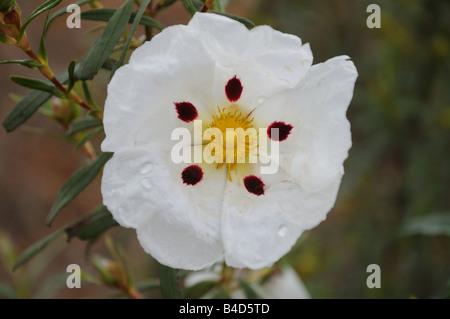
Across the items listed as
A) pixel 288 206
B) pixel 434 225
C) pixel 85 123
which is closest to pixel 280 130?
pixel 288 206

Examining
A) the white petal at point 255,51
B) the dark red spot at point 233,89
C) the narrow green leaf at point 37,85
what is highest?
the white petal at point 255,51

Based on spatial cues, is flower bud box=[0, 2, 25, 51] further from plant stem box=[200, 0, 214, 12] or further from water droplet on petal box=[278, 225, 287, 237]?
water droplet on petal box=[278, 225, 287, 237]

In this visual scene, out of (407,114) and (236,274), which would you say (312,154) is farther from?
→ (407,114)

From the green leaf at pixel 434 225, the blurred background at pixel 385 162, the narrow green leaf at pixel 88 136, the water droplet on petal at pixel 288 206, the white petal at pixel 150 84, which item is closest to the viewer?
the white petal at pixel 150 84

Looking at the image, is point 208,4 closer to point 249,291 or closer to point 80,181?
point 80,181

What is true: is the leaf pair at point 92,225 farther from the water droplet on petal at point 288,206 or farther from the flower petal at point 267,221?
the water droplet on petal at point 288,206

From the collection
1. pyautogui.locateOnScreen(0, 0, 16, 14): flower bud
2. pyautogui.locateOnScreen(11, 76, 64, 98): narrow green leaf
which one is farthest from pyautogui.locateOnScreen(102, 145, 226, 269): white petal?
pyautogui.locateOnScreen(0, 0, 16, 14): flower bud

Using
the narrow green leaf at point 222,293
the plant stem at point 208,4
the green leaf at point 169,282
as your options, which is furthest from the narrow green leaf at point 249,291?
the plant stem at point 208,4
